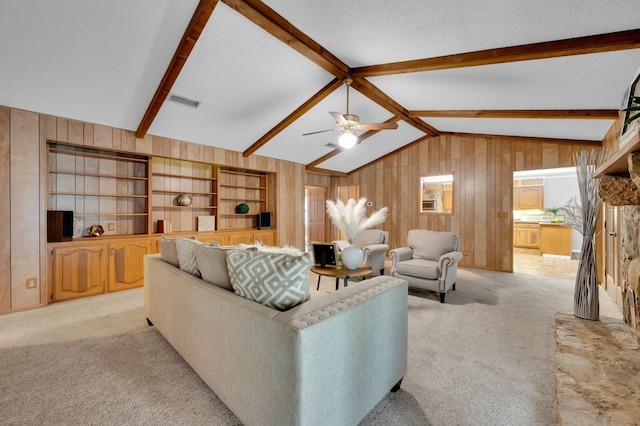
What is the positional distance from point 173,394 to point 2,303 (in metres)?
3.04

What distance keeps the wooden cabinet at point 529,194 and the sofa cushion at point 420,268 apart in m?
6.65

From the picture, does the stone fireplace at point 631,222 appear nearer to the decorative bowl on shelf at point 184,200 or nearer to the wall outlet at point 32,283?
the decorative bowl on shelf at point 184,200

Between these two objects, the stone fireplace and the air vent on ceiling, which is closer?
the stone fireplace

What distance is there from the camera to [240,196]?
243 inches

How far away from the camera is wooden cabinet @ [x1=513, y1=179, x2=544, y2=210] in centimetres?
841

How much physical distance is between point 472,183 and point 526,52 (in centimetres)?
392

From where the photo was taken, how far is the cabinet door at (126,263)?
13.1 ft

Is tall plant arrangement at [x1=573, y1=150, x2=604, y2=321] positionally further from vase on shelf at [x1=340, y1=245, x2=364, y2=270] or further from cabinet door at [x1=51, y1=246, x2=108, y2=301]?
cabinet door at [x1=51, y1=246, x2=108, y2=301]

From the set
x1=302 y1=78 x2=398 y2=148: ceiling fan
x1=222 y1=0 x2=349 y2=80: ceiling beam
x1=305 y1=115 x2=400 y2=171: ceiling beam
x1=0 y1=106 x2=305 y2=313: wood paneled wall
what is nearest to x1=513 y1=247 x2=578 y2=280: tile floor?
x1=305 y1=115 x2=400 y2=171: ceiling beam

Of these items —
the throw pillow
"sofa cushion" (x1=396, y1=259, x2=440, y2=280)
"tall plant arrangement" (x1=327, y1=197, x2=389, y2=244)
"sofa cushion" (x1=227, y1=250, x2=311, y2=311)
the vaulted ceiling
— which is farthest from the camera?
"sofa cushion" (x1=396, y1=259, x2=440, y2=280)

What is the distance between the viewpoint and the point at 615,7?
1.89 metres

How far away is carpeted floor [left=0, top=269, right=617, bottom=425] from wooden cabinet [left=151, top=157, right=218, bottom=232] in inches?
76.3

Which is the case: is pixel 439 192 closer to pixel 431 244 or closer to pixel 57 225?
pixel 431 244

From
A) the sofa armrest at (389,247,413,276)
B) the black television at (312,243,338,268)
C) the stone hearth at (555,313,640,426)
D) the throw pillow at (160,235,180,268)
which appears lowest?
the stone hearth at (555,313,640,426)
